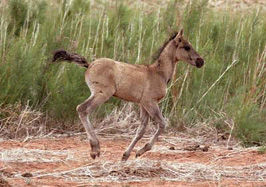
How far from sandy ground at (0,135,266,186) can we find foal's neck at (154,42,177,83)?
1.16 metres

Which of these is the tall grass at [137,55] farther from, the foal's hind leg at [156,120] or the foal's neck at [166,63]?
the foal's hind leg at [156,120]

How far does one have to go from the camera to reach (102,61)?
9039mm

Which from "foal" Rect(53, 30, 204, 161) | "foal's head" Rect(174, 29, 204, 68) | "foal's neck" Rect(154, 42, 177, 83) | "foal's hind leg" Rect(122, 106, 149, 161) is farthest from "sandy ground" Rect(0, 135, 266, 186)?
"foal's head" Rect(174, 29, 204, 68)

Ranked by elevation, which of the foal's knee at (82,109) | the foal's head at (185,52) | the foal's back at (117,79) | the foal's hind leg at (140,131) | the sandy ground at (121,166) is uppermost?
the foal's head at (185,52)

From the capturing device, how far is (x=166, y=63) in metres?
9.93

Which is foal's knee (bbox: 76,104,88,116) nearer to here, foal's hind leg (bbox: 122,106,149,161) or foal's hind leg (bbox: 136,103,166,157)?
foal's hind leg (bbox: 122,106,149,161)

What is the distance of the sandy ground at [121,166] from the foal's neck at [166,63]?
1.16 m

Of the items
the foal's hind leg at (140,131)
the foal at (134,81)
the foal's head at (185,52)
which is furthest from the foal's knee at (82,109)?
the foal's head at (185,52)

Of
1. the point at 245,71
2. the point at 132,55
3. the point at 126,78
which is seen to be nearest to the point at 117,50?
the point at 132,55

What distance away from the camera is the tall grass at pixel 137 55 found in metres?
11.0

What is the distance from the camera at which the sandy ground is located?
7.86m

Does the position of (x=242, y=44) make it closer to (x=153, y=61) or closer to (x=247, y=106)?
(x=247, y=106)

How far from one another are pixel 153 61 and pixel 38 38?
2.51m

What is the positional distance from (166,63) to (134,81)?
2.67ft
